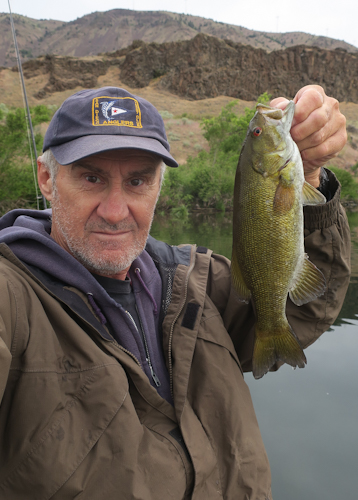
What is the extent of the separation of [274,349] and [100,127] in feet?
4.15

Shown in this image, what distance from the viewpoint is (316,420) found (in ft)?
12.1

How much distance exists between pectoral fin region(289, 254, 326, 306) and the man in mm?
205

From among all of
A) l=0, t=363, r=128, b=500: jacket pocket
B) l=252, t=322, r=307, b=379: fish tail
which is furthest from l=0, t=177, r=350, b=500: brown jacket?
l=252, t=322, r=307, b=379: fish tail

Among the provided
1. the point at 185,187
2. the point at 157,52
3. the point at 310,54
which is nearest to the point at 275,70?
the point at 310,54

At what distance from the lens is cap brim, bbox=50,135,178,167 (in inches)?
60.9

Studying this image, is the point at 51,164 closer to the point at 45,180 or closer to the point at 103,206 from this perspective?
the point at 45,180

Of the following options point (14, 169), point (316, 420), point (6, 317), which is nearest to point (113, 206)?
point (6, 317)

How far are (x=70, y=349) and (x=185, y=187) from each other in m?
22.7

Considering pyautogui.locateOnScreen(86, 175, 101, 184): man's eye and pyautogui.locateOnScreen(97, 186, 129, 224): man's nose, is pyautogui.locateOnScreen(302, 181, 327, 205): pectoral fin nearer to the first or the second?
pyautogui.locateOnScreen(97, 186, 129, 224): man's nose

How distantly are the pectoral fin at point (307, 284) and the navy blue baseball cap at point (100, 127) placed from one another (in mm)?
820

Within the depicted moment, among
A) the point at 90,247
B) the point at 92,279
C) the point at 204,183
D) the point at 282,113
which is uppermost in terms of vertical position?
the point at 282,113

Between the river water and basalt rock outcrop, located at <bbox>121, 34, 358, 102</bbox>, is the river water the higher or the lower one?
the lower one

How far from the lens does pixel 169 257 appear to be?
207 cm

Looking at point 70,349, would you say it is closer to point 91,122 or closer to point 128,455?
point 128,455
